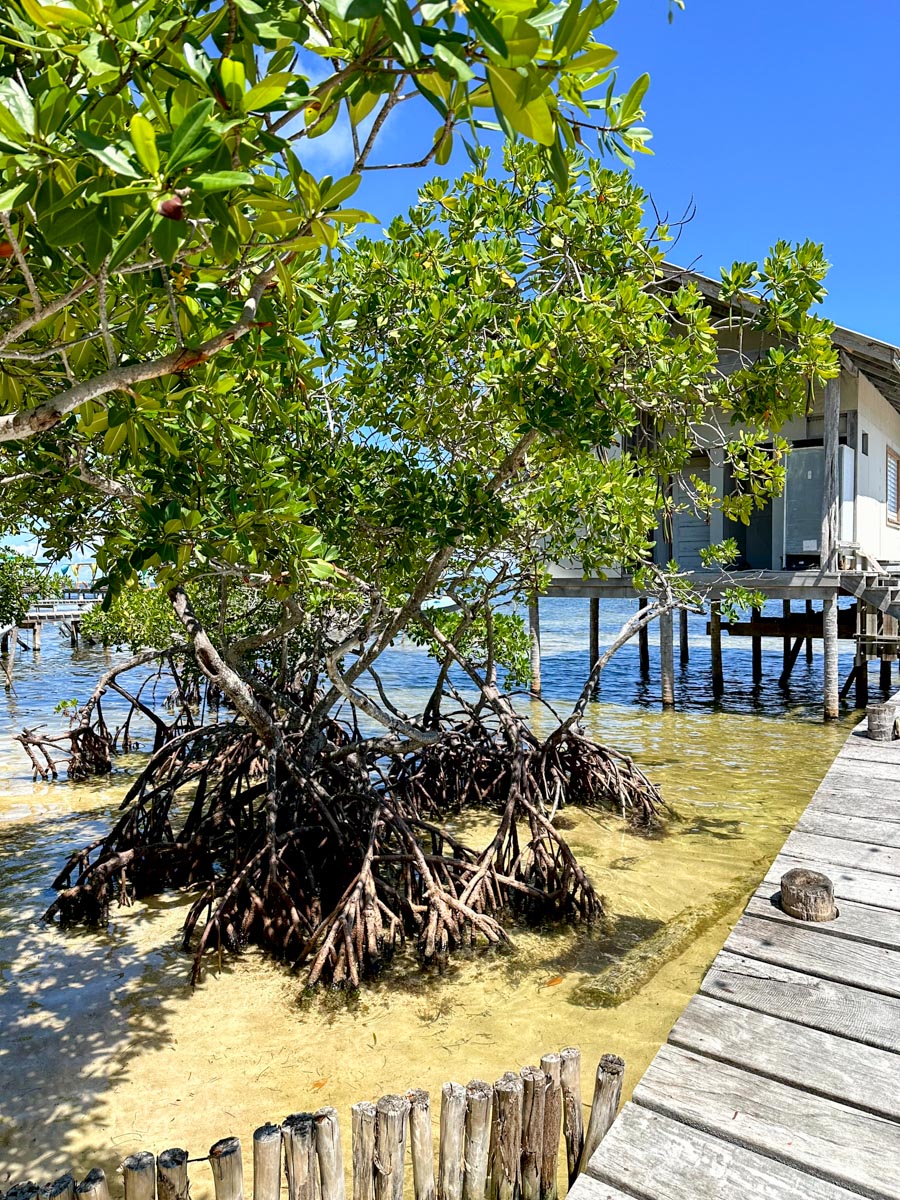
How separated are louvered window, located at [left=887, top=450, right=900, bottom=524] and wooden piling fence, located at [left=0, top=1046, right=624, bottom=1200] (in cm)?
1741

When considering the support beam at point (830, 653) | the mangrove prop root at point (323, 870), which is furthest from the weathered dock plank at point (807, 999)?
the support beam at point (830, 653)

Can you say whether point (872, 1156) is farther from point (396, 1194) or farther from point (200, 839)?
point (200, 839)

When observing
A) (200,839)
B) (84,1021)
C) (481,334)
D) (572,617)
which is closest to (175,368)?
(481,334)

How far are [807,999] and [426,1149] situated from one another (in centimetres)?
132

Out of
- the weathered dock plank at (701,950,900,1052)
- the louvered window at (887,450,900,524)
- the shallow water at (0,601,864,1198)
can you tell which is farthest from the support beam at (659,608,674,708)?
the weathered dock plank at (701,950,900,1052)

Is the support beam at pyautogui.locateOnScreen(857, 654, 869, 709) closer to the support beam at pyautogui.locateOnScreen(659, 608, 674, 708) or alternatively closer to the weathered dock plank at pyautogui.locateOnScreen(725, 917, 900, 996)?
the support beam at pyautogui.locateOnScreen(659, 608, 674, 708)

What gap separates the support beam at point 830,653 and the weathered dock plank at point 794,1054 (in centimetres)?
1290

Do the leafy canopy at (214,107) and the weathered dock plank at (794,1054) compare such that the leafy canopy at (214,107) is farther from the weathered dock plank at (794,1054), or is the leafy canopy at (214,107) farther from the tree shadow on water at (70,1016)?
the tree shadow on water at (70,1016)

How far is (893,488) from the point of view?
17875 millimetres

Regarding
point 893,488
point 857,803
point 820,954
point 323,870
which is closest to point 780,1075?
point 820,954

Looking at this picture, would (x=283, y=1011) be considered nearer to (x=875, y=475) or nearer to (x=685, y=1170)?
(x=685, y=1170)

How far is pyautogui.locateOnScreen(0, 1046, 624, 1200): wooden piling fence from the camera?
238cm

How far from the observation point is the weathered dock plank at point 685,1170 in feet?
6.38

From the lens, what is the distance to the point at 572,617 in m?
74.5
